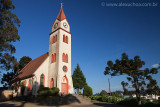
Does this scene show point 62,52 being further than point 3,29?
Yes

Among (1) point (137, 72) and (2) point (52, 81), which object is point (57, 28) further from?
(1) point (137, 72)

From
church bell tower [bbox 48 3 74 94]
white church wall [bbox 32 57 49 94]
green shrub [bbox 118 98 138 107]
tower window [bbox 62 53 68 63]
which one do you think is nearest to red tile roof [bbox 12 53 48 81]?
white church wall [bbox 32 57 49 94]

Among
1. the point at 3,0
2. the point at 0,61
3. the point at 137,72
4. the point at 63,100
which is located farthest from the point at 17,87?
the point at 137,72

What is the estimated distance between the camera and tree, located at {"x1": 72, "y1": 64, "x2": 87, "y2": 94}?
40.9 m

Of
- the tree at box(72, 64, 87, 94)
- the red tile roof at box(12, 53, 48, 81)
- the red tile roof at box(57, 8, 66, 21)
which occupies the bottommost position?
the tree at box(72, 64, 87, 94)

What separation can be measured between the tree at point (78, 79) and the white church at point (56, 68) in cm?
1620

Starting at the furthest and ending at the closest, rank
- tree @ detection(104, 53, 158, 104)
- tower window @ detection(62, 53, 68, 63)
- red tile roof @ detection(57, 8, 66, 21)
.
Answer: red tile roof @ detection(57, 8, 66, 21), tower window @ detection(62, 53, 68, 63), tree @ detection(104, 53, 158, 104)

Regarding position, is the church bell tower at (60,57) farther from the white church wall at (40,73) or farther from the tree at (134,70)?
the tree at (134,70)

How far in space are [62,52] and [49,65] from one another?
4195 millimetres

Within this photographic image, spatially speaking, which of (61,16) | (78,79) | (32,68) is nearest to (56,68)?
(32,68)

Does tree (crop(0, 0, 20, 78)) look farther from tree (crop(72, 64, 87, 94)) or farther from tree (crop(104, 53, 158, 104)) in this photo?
tree (crop(72, 64, 87, 94))

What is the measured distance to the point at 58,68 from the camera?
2334cm

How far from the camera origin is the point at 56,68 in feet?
78.2

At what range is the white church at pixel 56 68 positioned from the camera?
2311 centimetres
